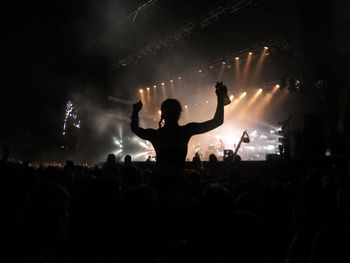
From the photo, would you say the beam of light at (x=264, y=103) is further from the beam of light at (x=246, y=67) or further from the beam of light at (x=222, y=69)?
the beam of light at (x=222, y=69)

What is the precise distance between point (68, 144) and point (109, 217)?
2645 cm

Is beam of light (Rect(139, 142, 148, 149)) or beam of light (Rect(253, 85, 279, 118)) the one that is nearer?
beam of light (Rect(253, 85, 279, 118))

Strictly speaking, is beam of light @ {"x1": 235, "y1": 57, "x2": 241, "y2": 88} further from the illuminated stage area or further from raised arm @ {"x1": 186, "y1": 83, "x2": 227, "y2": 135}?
raised arm @ {"x1": 186, "y1": 83, "x2": 227, "y2": 135}

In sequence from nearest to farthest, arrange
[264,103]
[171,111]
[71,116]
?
[171,111], [264,103], [71,116]

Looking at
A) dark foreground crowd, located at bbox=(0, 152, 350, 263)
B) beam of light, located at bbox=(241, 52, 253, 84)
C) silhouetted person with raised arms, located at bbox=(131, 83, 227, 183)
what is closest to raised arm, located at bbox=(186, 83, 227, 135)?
silhouetted person with raised arms, located at bbox=(131, 83, 227, 183)

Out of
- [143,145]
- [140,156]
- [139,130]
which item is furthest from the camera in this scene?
[143,145]

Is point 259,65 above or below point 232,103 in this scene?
above

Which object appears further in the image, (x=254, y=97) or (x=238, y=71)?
(x=254, y=97)

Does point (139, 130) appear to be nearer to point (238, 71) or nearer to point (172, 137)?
point (172, 137)

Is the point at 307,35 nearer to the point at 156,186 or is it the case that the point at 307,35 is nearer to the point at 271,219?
the point at 271,219

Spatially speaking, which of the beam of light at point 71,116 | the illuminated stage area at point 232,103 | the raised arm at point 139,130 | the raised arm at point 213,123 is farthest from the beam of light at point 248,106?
the raised arm at point 139,130

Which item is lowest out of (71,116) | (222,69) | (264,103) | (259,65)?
(71,116)

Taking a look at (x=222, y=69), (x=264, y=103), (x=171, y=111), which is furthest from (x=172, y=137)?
(x=264, y=103)

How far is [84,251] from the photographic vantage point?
2111mm
